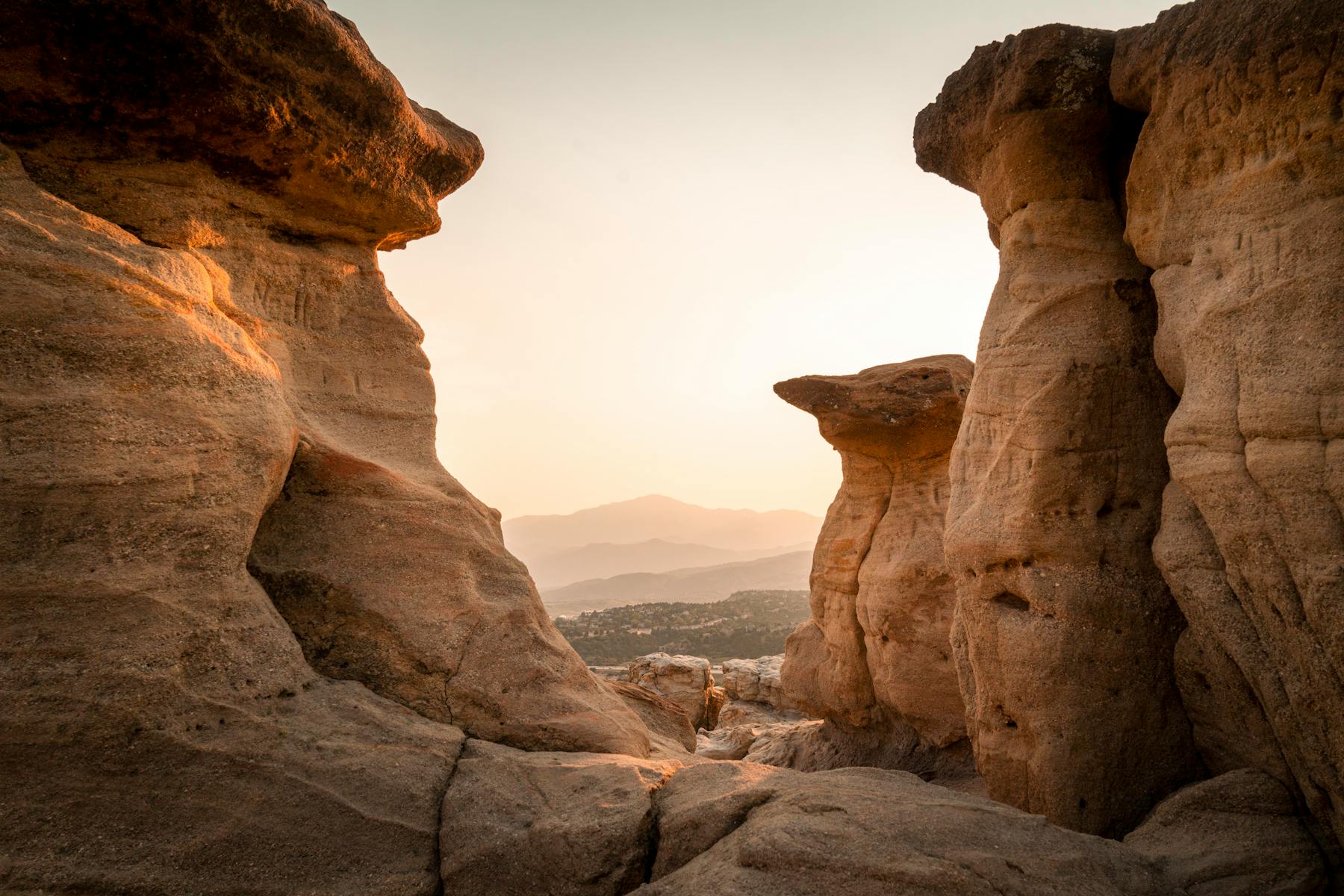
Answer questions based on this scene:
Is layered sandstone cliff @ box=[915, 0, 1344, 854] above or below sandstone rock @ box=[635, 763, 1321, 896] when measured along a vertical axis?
above

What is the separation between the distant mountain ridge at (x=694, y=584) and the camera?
76.1 metres

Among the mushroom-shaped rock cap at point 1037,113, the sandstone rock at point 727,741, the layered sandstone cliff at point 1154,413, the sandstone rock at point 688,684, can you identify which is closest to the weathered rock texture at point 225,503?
the layered sandstone cliff at point 1154,413

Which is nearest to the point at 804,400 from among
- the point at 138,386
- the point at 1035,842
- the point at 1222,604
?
the point at 1222,604

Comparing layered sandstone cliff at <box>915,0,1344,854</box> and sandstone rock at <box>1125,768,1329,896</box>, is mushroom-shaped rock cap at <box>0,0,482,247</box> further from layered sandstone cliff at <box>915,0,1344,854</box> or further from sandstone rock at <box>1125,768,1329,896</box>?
sandstone rock at <box>1125,768,1329,896</box>

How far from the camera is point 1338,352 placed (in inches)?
148

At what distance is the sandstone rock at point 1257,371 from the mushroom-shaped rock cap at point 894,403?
4.73 metres

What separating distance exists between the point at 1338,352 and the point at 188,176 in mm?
6387

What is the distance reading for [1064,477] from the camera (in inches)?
206

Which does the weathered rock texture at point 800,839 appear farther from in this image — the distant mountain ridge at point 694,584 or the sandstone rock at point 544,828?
the distant mountain ridge at point 694,584

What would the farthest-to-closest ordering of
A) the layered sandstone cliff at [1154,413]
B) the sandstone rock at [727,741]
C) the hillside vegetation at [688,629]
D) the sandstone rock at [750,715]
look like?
the hillside vegetation at [688,629]
the sandstone rock at [750,715]
the sandstone rock at [727,741]
the layered sandstone cliff at [1154,413]

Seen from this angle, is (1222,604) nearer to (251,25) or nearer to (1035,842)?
(1035,842)

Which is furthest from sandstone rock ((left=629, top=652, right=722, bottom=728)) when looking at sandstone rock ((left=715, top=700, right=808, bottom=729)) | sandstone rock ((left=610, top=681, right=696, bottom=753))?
sandstone rock ((left=610, top=681, right=696, bottom=753))

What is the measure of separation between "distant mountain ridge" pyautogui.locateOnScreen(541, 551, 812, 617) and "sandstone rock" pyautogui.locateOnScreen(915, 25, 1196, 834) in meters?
61.8

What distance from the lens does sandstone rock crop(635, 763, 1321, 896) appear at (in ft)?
9.48
